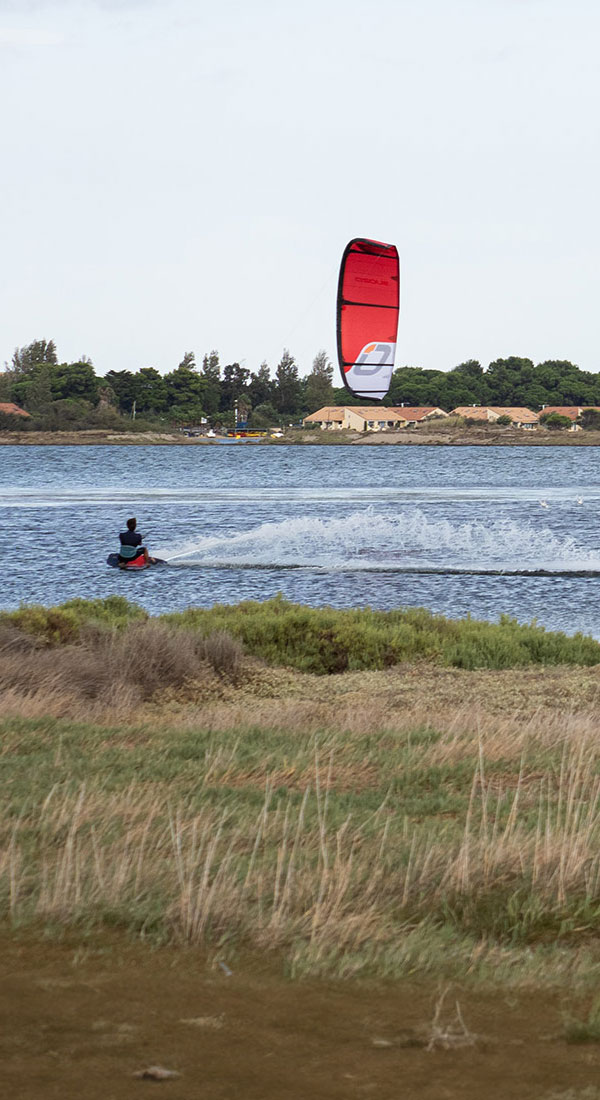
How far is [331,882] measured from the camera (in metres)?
5.94

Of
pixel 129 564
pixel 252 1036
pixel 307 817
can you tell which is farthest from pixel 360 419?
pixel 252 1036

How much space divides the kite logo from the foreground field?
6.74 meters

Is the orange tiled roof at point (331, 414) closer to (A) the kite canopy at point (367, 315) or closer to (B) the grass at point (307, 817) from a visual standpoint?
(A) the kite canopy at point (367, 315)

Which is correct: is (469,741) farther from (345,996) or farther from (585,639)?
(585,639)

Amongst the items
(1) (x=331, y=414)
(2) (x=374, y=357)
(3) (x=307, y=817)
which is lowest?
(3) (x=307, y=817)

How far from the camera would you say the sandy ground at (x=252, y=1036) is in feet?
13.7

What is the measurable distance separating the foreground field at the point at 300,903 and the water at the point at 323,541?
14788mm

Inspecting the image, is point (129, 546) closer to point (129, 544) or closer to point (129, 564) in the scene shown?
point (129, 544)

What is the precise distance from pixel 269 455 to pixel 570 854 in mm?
151718

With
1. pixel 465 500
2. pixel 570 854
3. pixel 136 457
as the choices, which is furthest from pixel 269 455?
pixel 570 854

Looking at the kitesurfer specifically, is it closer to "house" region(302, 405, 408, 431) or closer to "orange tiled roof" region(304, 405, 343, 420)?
"house" region(302, 405, 408, 431)

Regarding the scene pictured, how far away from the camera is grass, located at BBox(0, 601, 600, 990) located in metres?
5.65

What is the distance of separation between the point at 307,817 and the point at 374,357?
10.4 m

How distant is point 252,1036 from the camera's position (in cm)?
459
